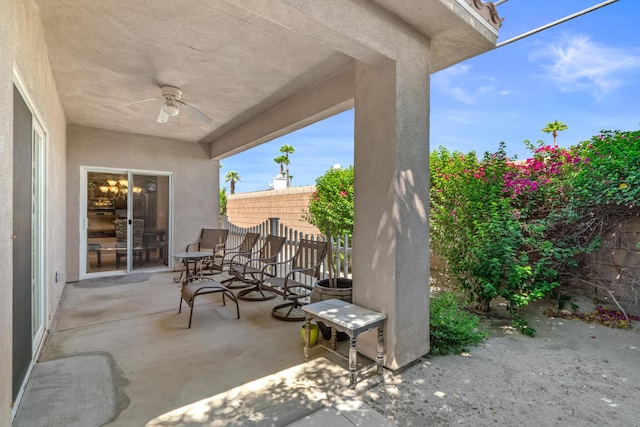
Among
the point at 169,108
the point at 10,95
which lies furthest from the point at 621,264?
the point at 169,108

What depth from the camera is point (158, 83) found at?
12.7ft

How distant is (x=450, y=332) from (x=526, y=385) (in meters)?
0.70

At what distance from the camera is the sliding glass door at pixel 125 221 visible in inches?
240

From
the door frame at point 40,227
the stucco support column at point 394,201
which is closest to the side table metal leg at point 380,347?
the stucco support column at point 394,201

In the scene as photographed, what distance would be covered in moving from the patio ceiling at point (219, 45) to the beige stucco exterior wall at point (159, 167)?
4.92ft

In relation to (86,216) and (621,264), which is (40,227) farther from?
(621,264)

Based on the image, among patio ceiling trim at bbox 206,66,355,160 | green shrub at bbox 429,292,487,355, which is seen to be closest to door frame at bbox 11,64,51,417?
patio ceiling trim at bbox 206,66,355,160

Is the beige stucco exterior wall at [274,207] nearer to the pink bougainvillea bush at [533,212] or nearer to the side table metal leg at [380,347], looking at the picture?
the pink bougainvillea bush at [533,212]

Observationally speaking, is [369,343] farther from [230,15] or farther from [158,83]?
[158,83]

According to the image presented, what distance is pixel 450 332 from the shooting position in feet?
9.54

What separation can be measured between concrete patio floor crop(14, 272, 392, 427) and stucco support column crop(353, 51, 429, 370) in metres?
0.57

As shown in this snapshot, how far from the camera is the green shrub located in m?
2.85

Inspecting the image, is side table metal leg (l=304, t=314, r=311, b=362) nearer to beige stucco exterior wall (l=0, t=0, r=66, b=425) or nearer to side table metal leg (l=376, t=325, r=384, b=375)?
side table metal leg (l=376, t=325, r=384, b=375)

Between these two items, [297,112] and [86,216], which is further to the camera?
[86,216]
